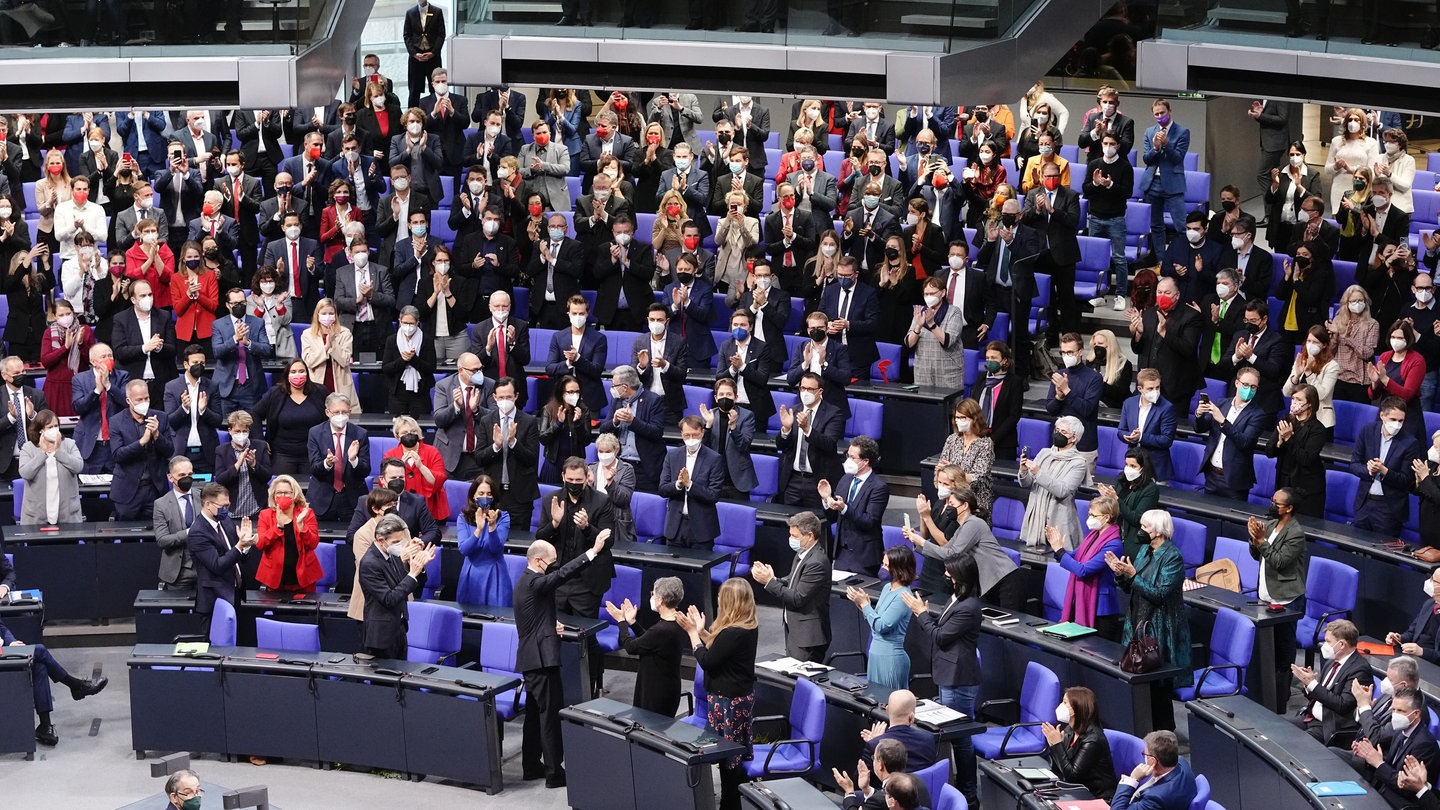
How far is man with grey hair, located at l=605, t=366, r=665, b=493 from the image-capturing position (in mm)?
14078

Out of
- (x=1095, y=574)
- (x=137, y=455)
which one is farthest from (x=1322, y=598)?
(x=137, y=455)

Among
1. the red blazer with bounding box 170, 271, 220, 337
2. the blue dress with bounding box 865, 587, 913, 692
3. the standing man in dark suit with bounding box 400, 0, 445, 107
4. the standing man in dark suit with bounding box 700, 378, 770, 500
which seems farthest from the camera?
the standing man in dark suit with bounding box 400, 0, 445, 107

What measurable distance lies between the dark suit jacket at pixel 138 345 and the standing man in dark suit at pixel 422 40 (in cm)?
518

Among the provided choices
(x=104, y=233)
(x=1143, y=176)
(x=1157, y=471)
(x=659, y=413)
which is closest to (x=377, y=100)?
(x=104, y=233)

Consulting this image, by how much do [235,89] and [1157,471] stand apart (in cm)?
780

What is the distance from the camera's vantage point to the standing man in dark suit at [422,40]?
19.7 metres

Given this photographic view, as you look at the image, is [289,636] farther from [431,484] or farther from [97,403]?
[97,403]

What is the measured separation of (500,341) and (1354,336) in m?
6.86

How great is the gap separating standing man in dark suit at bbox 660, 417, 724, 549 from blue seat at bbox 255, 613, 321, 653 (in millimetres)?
2770

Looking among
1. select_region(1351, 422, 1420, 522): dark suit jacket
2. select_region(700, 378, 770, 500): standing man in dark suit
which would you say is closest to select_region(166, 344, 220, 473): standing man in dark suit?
select_region(700, 378, 770, 500): standing man in dark suit

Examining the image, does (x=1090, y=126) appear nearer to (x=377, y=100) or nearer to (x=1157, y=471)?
(x=1157, y=471)

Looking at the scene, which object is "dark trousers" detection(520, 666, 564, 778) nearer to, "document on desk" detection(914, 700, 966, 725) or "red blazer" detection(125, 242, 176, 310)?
"document on desk" detection(914, 700, 966, 725)

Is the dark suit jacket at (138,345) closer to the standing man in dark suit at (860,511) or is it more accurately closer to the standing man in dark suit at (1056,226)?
the standing man in dark suit at (860,511)

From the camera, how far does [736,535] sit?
13.7m
